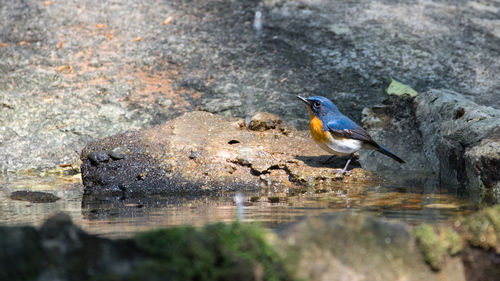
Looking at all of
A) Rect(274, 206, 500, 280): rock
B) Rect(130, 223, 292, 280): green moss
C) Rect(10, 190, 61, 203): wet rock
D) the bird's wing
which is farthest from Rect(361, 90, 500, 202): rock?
Rect(10, 190, 61, 203): wet rock

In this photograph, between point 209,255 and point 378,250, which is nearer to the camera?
point 209,255

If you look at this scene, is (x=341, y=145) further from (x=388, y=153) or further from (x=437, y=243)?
(x=437, y=243)

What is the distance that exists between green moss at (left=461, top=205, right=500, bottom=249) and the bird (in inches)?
94.6

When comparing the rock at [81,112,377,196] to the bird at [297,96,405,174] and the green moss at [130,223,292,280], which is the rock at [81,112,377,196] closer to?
the bird at [297,96,405,174]

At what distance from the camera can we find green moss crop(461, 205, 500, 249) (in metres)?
2.45

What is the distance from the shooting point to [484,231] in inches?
96.7

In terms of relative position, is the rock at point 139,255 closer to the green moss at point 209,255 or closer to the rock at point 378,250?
the green moss at point 209,255

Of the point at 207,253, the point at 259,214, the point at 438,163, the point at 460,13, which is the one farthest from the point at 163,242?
the point at 460,13

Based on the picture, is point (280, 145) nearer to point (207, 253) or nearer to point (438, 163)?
point (438, 163)

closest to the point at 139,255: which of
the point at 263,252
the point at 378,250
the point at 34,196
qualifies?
the point at 263,252

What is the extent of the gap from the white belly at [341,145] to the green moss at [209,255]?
110 inches

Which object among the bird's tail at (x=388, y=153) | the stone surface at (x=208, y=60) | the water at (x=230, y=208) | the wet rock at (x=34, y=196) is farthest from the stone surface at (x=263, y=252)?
the stone surface at (x=208, y=60)

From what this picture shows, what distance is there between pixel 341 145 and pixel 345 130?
145 millimetres

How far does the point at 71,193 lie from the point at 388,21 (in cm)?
571
